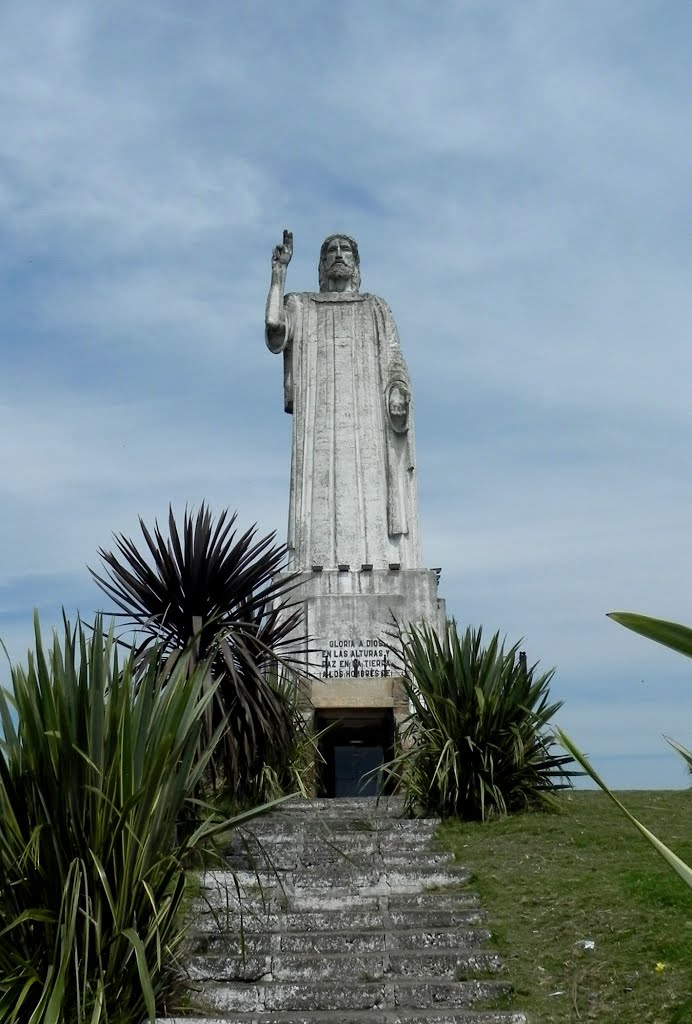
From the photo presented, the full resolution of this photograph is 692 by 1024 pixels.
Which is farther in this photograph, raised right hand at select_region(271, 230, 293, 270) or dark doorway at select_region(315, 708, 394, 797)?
raised right hand at select_region(271, 230, 293, 270)

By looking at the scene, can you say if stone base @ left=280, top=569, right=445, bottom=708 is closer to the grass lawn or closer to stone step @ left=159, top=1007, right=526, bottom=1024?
the grass lawn

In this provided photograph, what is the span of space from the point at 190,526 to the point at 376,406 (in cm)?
507

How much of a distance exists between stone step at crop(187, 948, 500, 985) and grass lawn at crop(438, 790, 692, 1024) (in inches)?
7.7

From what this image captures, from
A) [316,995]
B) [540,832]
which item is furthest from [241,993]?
[540,832]

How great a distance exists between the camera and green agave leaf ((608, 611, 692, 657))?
7.04ft

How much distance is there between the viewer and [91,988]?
4562 millimetres

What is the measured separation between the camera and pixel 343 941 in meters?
5.88

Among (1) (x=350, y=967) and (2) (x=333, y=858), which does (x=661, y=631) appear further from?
(2) (x=333, y=858)

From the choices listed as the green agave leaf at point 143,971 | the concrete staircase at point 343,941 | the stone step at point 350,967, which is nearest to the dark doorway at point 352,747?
the concrete staircase at point 343,941

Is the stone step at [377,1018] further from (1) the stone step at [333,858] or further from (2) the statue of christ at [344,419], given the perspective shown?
(2) the statue of christ at [344,419]

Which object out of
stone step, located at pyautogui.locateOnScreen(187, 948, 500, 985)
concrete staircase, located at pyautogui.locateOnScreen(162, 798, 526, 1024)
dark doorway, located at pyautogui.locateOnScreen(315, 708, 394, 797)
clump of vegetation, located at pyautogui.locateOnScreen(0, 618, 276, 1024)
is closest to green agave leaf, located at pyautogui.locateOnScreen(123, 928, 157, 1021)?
clump of vegetation, located at pyautogui.locateOnScreen(0, 618, 276, 1024)

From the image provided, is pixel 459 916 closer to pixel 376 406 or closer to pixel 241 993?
pixel 241 993

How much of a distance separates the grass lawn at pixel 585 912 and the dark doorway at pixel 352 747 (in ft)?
10.5

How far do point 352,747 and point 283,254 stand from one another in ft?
18.9
